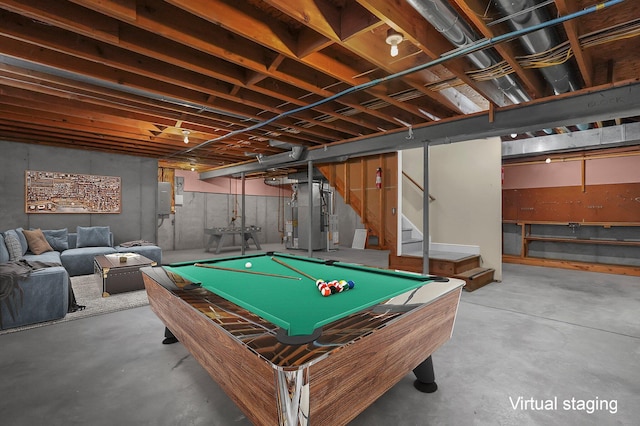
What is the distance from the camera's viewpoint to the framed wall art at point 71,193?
6340 mm

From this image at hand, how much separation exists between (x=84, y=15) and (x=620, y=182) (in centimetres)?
895

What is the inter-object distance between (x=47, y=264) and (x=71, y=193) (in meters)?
3.70

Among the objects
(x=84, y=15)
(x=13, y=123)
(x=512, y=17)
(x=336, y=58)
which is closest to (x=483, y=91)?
(x=512, y=17)

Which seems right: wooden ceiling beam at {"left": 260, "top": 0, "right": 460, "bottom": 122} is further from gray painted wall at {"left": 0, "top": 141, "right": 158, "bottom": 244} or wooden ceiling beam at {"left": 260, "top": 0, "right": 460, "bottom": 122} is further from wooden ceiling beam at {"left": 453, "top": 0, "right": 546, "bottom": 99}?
gray painted wall at {"left": 0, "top": 141, "right": 158, "bottom": 244}

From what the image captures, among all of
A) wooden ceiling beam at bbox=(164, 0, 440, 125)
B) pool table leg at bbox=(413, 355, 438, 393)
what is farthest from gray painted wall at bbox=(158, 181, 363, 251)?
pool table leg at bbox=(413, 355, 438, 393)

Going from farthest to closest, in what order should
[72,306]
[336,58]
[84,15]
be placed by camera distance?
[72,306] → [336,58] → [84,15]

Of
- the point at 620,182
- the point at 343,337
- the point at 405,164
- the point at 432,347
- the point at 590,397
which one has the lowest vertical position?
the point at 590,397

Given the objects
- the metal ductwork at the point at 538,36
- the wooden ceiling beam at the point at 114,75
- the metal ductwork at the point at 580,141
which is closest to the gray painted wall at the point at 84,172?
the wooden ceiling beam at the point at 114,75

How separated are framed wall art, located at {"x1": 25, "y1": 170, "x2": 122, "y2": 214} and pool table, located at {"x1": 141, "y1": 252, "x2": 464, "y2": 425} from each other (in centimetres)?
614

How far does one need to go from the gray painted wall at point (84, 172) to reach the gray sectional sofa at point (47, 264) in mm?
570

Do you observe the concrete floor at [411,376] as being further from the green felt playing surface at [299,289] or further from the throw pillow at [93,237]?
the throw pillow at [93,237]

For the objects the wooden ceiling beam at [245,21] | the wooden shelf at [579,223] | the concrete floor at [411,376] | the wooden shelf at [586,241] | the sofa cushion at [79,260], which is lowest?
the concrete floor at [411,376]

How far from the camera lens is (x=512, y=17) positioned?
6.71 ft

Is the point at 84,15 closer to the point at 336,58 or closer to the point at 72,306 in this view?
the point at 336,58
